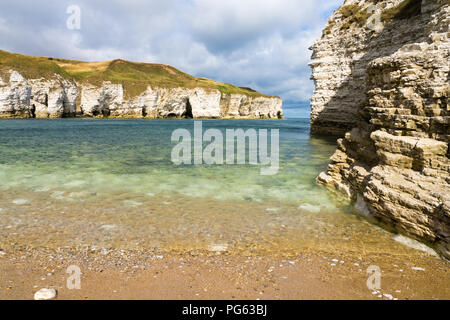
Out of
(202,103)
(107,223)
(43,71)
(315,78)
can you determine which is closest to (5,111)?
(43,71)

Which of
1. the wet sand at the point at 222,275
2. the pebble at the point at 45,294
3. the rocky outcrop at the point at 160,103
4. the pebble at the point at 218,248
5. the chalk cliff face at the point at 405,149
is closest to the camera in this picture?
the pebble at the point at 45,294

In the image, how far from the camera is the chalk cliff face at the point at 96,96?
66.9m

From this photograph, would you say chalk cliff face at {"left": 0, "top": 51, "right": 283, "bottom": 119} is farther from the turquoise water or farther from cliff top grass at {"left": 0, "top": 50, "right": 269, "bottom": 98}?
the turquoise water

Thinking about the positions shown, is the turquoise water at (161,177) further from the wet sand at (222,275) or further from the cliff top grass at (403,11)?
the cliff top grass at (403,11)

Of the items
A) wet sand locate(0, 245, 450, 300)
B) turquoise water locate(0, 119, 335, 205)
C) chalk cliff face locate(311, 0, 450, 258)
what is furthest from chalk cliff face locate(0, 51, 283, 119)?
chalk cliff face locate(311, 0, 450, 258)

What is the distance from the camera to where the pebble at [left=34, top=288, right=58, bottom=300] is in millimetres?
3400

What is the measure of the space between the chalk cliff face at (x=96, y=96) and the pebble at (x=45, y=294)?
269 feet

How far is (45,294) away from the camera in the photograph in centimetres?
344

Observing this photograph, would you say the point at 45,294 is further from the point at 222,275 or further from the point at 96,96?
the point at 96,96

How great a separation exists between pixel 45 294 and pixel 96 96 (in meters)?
90.4

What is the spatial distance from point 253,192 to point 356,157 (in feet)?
12.9

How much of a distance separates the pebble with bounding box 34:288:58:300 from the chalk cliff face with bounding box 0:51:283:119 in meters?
82.0

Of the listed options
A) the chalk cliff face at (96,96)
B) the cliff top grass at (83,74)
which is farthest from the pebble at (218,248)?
the cliff top grass at (83,74)
